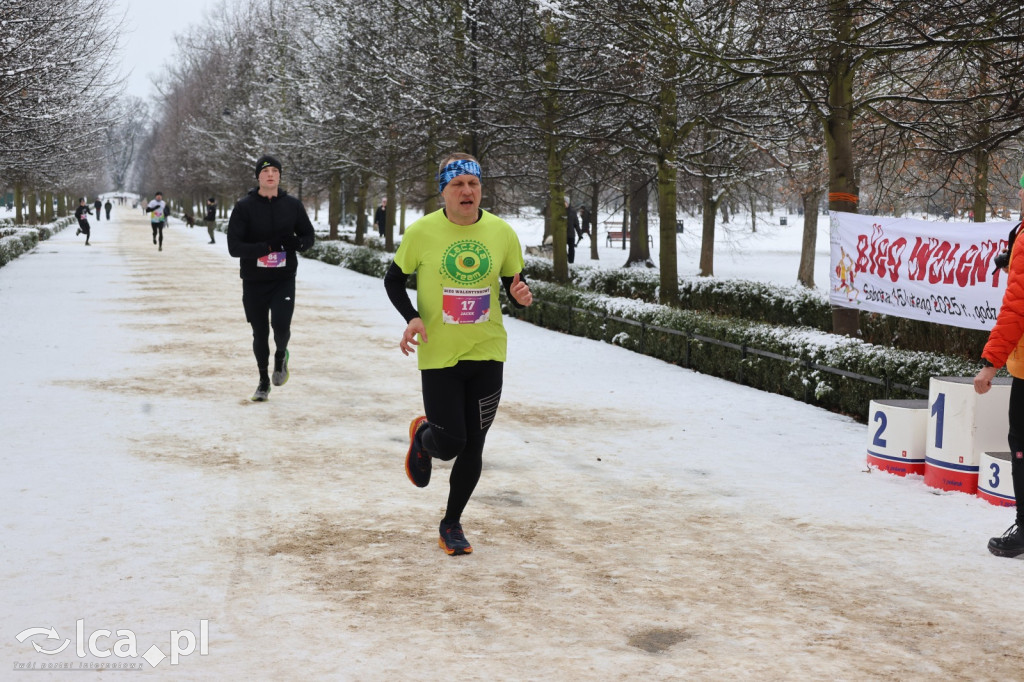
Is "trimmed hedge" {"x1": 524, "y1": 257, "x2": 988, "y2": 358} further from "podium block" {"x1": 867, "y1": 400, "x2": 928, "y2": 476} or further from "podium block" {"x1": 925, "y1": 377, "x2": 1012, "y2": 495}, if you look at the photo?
"podium block" {"x1": 925, "y1": 377, "x2": 1012, "y2": 495}

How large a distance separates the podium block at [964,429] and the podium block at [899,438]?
0.94 ft

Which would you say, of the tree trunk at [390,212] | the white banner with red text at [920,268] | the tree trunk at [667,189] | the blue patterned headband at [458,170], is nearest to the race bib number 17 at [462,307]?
the blue patterned headband at [458,170]

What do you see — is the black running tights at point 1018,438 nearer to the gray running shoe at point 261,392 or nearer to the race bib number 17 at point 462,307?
the race bib number 17 at point 462,307

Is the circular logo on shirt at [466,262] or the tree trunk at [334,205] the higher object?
the tree trunk at [334,205]

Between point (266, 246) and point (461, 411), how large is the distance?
15.0ft

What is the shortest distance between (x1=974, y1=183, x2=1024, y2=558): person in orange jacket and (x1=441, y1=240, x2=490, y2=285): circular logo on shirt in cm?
226

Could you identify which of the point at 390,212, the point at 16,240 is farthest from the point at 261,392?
the point at 16,240

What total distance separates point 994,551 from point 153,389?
7118 mm

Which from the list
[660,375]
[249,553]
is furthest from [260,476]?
[660,375]

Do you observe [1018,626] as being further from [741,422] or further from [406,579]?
[741,422]

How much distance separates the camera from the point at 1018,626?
15.0 feet

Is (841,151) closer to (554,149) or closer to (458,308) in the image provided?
(554,149)

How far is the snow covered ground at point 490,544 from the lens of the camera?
4.20 meters

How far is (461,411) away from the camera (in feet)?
17.4
